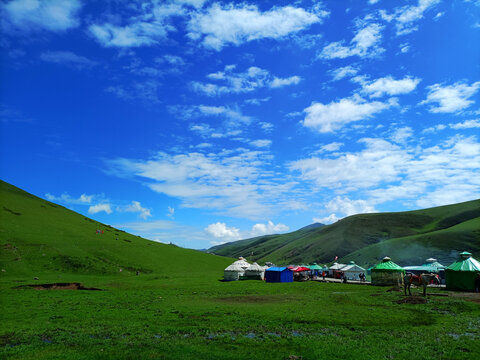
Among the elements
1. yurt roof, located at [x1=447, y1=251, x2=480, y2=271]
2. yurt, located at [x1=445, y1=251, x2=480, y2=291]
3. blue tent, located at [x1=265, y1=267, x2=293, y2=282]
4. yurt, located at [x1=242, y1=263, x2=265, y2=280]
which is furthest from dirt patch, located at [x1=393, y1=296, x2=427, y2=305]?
yurt, located at [x1=242, y1=263, x2=265, y2=280]

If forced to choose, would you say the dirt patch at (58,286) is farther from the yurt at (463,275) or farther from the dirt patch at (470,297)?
the yurt at (463,275)

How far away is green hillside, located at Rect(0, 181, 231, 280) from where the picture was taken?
76688mm

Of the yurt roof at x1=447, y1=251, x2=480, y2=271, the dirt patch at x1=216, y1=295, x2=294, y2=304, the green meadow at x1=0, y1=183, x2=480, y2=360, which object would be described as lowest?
the dirt patch at x1=216, y1=295, x2=294, y2=304

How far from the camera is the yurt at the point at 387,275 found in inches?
2288

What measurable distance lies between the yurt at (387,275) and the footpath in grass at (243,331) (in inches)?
1070

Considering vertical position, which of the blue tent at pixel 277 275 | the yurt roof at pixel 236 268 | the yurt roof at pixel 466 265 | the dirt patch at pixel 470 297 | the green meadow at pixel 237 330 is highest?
the yurt roof at pixel 466 265

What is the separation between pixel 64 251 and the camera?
86.4 metres

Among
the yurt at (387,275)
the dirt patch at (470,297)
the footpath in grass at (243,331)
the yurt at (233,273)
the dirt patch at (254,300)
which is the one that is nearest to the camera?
the footpath in grass at (243,331)

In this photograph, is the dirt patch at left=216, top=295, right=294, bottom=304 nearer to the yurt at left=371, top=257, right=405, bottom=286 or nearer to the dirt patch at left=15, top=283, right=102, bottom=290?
the dirt patch at left=15, top=283, right=102, bottom=290

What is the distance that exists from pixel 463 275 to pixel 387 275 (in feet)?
44.5

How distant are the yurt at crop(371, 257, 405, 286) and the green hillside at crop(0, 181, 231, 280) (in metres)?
48.1

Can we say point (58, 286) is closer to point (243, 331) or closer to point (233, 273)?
point (233, 273)

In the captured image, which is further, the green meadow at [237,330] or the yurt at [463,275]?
the yurt at [463,275]

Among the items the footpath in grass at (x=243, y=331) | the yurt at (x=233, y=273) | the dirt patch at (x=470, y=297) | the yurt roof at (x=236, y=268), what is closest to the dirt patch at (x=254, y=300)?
the footpath in grass at (x=243, y=331)
